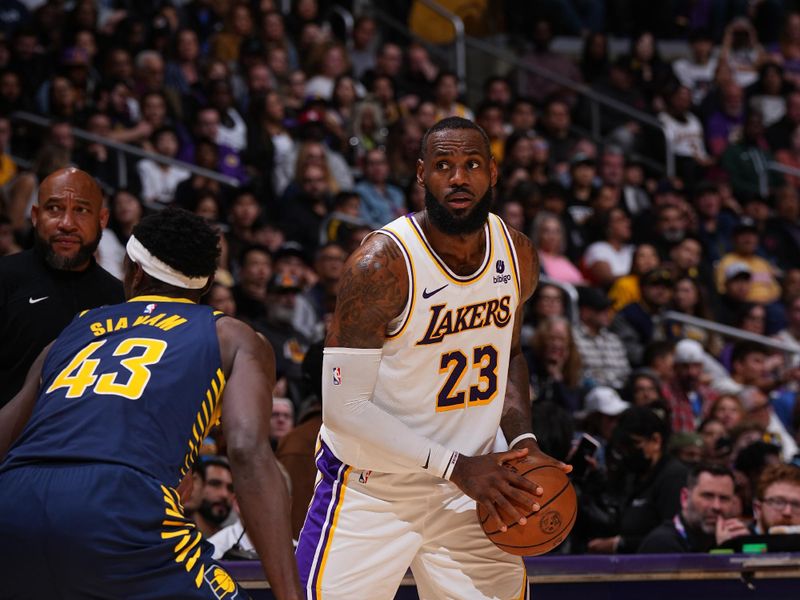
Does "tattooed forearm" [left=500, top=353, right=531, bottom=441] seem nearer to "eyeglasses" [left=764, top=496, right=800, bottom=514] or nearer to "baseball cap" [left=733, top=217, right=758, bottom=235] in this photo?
"eyeglasses" [left=764, top=496, right=800, bottom=514]

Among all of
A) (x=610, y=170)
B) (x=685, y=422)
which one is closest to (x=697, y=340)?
(x=685, y=422)

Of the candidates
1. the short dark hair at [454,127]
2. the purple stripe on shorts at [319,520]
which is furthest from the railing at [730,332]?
the purple stripe on shorts at [319,520]

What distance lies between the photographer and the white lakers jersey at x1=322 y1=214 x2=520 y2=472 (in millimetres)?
4418

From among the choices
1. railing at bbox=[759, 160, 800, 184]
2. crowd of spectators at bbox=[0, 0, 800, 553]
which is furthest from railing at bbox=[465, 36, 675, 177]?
railing at bbox=[759, 160, 800, 184]

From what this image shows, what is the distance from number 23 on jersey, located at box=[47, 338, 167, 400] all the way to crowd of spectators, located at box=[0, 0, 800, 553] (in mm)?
2851

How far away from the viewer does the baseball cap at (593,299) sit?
33.9ft

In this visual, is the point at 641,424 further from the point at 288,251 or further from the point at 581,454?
the point at 288,251

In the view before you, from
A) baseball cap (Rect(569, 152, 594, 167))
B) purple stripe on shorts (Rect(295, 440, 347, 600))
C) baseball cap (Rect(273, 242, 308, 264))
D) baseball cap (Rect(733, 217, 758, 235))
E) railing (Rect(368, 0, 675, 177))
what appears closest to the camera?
purple stripe on shorts (Rect(295, 440, 347, 600))

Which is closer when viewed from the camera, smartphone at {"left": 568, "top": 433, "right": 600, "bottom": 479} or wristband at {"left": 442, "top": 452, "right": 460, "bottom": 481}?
wristband at {"left": 442, "top": 452, "right": 460, "bottom": 481}

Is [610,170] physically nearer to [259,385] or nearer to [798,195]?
[798,195]

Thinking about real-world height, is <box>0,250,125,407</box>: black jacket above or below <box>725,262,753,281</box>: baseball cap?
above

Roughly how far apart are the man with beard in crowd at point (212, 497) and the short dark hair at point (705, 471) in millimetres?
2442

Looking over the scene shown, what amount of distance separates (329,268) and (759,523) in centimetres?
431

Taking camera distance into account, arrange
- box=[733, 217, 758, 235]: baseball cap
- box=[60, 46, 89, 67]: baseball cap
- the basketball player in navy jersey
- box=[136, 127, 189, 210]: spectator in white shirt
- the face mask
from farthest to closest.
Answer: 1. box=[733, 217, 758, 235]: baseball cap
2. box=[60, 46, 89, 67]: baseball cap
3. box=[136, 127, 189, 210]: spectator in white shirt
4. the face mask
5. the basketball player in navy jersey
